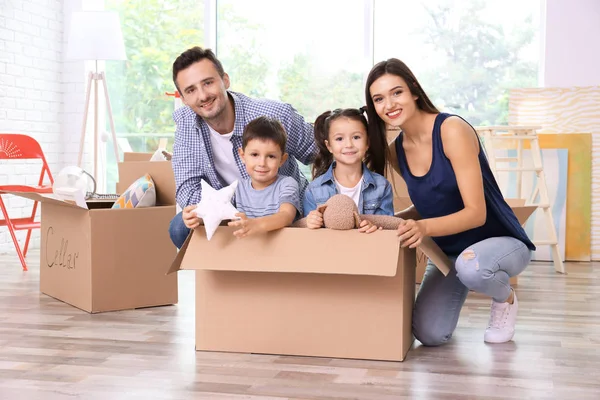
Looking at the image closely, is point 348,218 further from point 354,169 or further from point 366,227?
point 354,169

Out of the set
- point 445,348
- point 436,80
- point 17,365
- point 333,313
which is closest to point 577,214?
point 436,80

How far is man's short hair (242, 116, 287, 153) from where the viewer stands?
223 cm

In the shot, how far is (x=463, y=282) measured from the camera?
219cm

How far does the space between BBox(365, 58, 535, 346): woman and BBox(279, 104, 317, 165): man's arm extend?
1.09ft

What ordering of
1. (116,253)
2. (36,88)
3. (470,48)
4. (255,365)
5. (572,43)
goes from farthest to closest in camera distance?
(36,88)
(470,48)
(572,43)
(116,253)
(255,365)

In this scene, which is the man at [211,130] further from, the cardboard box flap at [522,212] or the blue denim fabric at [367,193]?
the cardboard box flap at [522,212]

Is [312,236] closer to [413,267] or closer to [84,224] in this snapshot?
[413,267]

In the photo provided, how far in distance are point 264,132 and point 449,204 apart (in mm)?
602

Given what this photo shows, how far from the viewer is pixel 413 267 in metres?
2.26

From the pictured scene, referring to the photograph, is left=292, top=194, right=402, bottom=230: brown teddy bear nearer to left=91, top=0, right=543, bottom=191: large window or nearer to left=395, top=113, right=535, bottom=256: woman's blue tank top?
left=395, top=113, right=535, bottom=256: woman's blue tank top

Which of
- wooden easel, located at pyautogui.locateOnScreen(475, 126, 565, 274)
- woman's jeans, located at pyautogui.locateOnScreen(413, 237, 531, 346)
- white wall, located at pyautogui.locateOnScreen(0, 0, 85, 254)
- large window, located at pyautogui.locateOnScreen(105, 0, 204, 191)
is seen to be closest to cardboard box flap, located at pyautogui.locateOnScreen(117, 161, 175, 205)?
woman's jeans, located at pyautogui.locateOnScreen(413, 237, 531, 346)

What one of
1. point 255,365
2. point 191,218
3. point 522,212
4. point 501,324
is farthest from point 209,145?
point 522,212

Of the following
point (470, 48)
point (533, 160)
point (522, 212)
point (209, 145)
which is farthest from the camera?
point (470, 48)

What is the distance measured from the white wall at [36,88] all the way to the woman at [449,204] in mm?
3328
